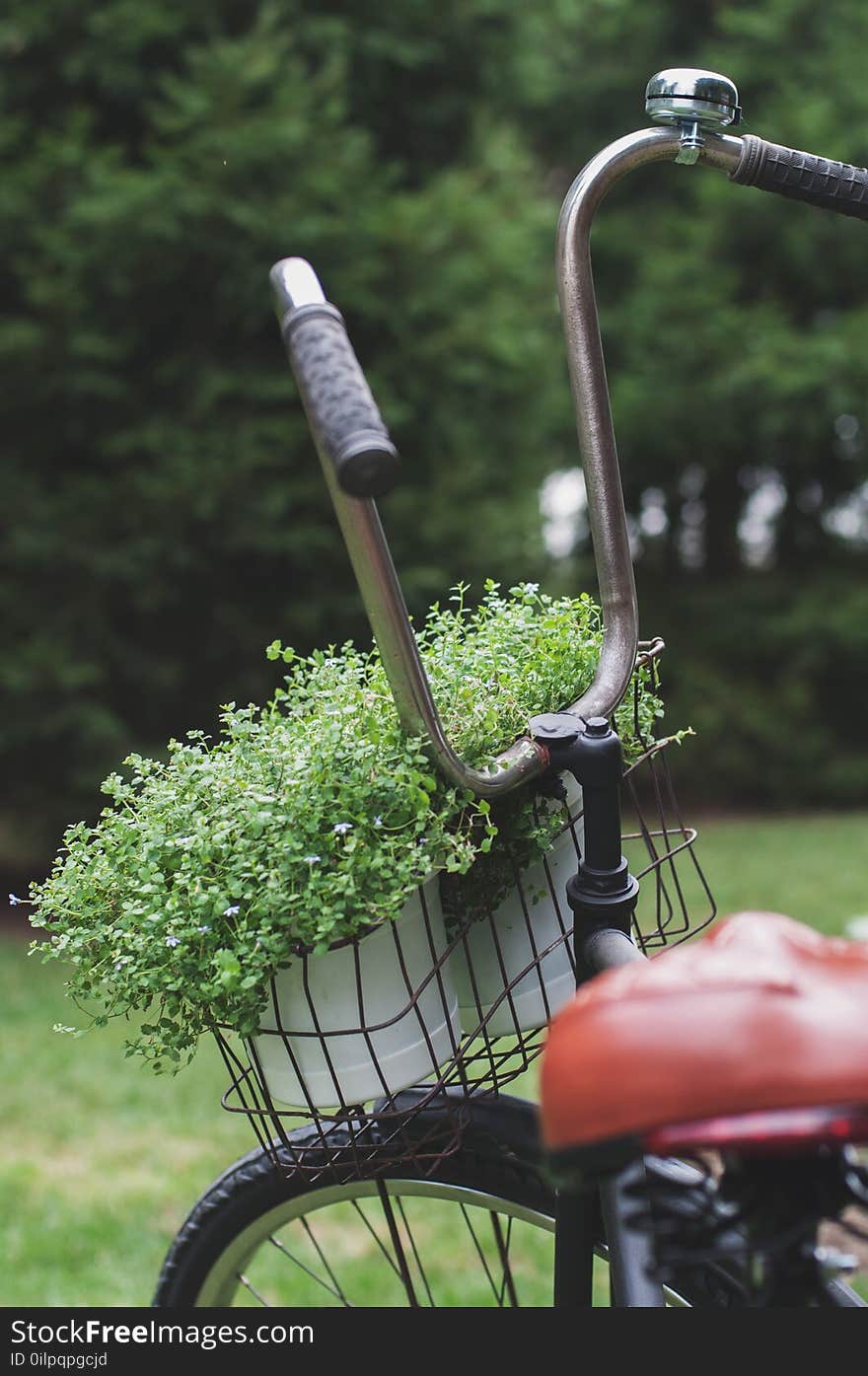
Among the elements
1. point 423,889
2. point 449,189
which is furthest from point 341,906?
point 449,189

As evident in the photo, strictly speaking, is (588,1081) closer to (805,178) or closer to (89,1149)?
(805,178)

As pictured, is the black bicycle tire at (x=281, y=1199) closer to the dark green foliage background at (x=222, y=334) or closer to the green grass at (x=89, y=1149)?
the green grass at (x=89, y=1149)

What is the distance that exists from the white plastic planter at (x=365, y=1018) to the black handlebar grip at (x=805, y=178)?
65 cm

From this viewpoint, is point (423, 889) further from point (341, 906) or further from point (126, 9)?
point (126, 9)

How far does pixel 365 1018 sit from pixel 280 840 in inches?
6.5

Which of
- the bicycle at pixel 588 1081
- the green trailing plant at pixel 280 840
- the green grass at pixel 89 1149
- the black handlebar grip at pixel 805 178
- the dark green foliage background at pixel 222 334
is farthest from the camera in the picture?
the dark green foliage background at pixel 222 334

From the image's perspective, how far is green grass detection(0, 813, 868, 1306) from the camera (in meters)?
2.46

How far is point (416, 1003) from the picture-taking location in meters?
1.04

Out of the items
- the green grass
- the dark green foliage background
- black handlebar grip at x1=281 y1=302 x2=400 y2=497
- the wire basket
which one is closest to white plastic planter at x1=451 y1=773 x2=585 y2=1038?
the wire basket

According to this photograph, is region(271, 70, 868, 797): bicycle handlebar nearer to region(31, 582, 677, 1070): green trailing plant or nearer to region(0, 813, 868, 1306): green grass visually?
region(31, 582, 677, 1070): green trailing plant

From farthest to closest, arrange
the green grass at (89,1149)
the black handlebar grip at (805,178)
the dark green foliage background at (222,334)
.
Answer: the dark green foliage background at (222,334), the green grass at (89,1149), the black handlebar grip at (805,178)

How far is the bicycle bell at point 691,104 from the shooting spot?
1.05m

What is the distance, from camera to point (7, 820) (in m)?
5.54

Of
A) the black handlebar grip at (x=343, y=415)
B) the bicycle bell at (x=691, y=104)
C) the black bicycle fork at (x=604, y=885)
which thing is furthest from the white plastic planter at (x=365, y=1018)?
the bicycle bell at (x=691, y=104)
